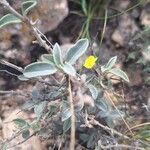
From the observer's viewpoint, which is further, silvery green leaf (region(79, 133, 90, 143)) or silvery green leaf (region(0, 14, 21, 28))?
silvery green leaf (region(79, 133, 90, 143))

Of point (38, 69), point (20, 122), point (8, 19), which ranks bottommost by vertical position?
point (20, 122)

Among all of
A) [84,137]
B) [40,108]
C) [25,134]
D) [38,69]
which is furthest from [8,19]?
[84,137]

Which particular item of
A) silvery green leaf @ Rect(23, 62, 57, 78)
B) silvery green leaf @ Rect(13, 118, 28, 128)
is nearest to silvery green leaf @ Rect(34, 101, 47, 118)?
silvery green leaf @ Rect(13, 118, 28, 128)

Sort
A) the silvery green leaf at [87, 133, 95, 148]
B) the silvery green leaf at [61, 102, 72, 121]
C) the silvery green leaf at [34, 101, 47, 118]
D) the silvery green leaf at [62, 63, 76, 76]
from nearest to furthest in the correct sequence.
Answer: the silvery green leaf at [62, 63, 76, 76] → the silvery green leaf at [61, 102, 72, 121] → the silvery green leaf at [34, 101, 47, 118] → the silvery green leaf at [87, 133, 95, 148]

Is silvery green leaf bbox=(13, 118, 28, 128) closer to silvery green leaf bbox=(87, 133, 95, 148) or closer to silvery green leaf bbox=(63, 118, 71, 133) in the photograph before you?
silvery green leaf bbox=(63, 118, 71, 133)

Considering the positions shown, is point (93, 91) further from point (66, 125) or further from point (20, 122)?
point (20, 122)

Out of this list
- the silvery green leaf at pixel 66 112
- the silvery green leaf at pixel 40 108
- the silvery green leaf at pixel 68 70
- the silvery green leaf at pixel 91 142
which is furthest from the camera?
the silvery green leaf at pixel 91 142

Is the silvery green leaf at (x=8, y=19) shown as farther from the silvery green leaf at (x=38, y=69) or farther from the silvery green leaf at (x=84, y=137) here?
the silvery green leaf at (x=84, y=137)

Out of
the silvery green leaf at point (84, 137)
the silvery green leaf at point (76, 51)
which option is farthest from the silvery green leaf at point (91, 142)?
the silvery green leaf at point (76, 51)
